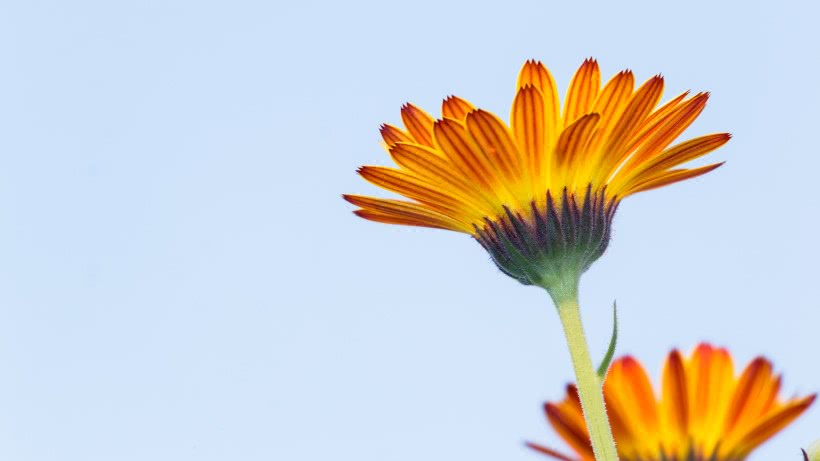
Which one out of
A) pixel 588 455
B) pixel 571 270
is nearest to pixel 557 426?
pixel 588 455

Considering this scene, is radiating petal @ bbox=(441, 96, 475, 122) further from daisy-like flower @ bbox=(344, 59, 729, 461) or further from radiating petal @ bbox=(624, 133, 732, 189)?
radiating petal @ bbox=(624, 133, 732, 189)

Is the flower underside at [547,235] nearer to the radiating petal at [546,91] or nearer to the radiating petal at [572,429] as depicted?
the radiating petal at [546,91]

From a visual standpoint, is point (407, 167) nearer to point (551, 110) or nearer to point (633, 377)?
point (551, 110)

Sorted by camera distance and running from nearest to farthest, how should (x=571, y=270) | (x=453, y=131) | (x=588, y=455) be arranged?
(x=453, y=131) → (x=571, y=270) → (x=588, y=455)

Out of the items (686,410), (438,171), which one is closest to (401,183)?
(438,171)

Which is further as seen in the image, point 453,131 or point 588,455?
point 588,455
